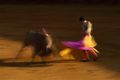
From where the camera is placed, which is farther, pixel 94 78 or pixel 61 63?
pixel 61 63

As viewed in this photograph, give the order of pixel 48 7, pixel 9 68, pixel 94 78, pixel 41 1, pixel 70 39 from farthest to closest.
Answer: pixel 41 1
pixel 48 7
pixel 70 39
pixel 9 68
pixel 94 78

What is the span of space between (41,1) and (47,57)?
47.0ft

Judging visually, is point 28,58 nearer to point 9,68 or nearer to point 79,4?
point 9,68

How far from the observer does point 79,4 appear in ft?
85.0

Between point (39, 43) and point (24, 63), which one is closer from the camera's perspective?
point (39, 43)

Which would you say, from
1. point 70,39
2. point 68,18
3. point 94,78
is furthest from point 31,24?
point 94,78

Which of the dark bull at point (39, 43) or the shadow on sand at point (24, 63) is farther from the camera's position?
the shadow on sand at point (24, 63)

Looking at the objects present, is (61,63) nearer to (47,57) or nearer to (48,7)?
(47,57)

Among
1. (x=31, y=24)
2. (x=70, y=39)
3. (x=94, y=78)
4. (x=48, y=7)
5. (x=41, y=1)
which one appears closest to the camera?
(x=94, y=78)

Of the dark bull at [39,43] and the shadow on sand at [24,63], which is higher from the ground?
the dark bull at [39,43]

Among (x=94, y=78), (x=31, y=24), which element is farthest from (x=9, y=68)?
(x=31, y=24)

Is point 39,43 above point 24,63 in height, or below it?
above

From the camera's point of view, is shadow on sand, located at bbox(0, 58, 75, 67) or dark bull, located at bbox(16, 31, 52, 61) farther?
shadow on sand, located at bbox(0, 58, 75, 67)

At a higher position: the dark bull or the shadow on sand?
the dark bull
